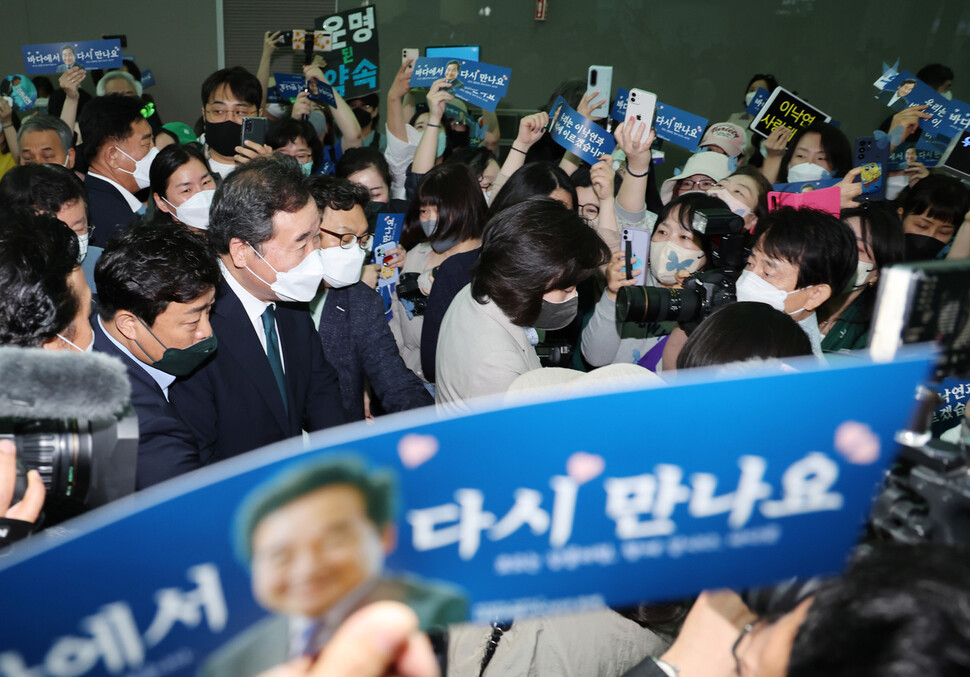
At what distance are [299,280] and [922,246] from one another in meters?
3.33

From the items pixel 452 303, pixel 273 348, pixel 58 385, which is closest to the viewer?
pixel 58 385

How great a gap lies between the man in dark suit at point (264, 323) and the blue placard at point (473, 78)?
225cm

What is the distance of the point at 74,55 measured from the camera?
5703mm

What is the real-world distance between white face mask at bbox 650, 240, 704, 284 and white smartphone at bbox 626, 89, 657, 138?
0.86 m

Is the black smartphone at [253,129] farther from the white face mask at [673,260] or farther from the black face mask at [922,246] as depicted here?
the black face mask at [922,246]

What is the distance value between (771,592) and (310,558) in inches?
22.4

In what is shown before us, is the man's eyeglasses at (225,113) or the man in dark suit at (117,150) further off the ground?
the man's eyeglasses at (225,113)

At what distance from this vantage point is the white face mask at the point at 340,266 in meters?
2.87

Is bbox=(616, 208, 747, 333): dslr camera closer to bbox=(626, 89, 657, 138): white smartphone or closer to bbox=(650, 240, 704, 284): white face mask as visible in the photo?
bbox=(650, 240, 704, 284): white face mask

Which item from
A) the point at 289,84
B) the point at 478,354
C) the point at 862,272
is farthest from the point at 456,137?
the point at 478,354

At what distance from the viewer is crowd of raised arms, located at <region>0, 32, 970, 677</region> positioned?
794 millimetres

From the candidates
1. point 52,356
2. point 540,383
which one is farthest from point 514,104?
point 52,356

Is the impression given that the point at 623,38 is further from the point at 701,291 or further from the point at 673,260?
the point at 701,291

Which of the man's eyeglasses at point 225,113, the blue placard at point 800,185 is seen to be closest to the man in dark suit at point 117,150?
the man's eyeglasses at point 225,113
